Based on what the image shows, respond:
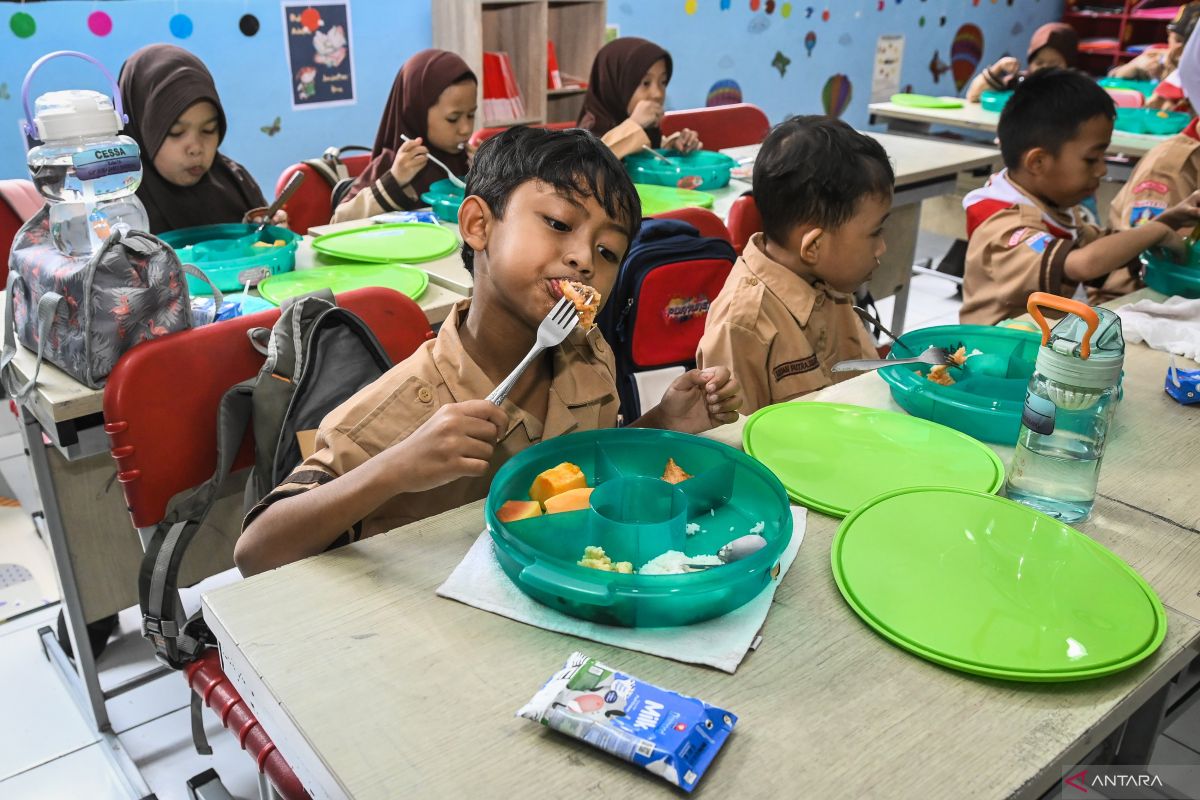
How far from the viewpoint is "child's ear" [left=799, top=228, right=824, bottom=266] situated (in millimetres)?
1696

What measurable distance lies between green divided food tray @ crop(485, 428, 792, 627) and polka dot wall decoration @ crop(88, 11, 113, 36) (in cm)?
330

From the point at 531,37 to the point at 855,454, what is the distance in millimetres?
3836

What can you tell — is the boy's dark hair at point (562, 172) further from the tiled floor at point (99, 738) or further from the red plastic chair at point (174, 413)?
the tiled floor at point (99, 738)

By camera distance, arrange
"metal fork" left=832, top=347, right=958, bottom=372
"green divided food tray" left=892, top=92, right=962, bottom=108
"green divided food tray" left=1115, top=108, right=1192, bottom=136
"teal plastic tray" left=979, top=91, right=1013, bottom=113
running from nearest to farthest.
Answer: "metal fork" left=832, top=347, right=958, bottom=372 → "green divided food tray" left=1115, top=108, right=1192, bottom=136 → "teal plastic tray" left=979, top=91, right=1013, bottom=113 → "green divided food tray" left=892, top=92, right=962, bottom=108

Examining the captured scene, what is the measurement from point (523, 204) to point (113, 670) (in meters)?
1.55

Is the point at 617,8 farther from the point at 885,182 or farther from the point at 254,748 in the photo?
the point at 254,748

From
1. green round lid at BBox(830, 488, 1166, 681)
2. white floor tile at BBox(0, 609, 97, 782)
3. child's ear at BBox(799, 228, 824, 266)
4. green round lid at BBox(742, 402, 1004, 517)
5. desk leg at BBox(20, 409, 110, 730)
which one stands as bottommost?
white floor tile at BBox(0, 609, 97, 782)

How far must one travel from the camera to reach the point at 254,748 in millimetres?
1049

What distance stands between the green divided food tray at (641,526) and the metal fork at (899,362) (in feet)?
1.19

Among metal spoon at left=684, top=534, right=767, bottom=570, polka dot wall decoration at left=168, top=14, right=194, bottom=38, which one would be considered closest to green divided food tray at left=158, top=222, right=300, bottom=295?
metal spoon at left=684, top=534, right=767, bottom=570

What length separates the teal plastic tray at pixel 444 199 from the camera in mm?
2641

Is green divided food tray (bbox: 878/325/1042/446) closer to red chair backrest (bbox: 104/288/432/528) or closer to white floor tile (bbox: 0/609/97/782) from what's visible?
red chair backrest (bbox: 104/288/432/528)

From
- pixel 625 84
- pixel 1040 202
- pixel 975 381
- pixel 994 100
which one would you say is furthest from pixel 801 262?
pixel 994 100

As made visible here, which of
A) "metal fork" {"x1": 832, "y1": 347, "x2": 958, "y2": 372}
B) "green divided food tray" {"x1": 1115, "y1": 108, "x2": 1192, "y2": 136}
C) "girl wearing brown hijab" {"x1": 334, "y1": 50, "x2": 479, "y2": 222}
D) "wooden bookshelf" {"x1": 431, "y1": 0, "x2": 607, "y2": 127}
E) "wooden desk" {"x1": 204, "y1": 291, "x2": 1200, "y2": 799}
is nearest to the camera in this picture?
"wooden desk" {"x1": 204, "y1": 291, "x2": 1200, "y2": 799}
